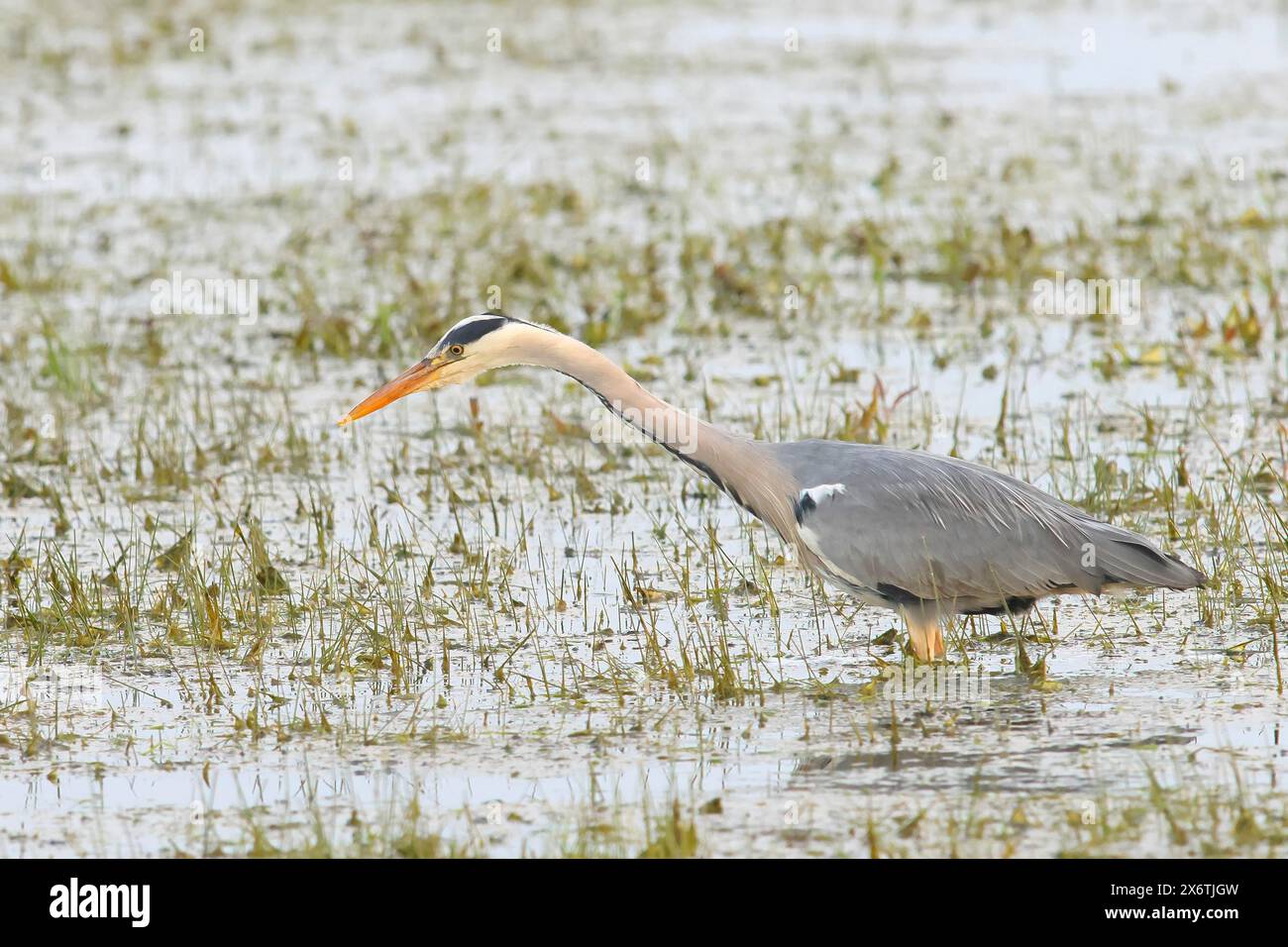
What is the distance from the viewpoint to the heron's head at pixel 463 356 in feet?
23.2

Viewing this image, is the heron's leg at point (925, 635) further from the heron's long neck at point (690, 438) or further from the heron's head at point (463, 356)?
the heron's head at point (463, 356)

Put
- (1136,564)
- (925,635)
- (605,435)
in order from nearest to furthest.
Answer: (1136,564) < (925,635) < (605,435)

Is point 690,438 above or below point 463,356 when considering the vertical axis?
below

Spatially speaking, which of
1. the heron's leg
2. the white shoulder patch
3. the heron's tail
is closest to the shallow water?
the heron's leg

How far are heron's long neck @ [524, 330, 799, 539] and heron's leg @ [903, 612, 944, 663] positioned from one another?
1.73ft

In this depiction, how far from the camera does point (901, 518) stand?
675 cm

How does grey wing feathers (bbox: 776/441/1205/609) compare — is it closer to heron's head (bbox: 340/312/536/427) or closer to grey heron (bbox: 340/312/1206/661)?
grey heron (bbox: 340/312/1206/661)

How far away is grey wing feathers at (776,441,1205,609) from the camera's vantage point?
6719mm

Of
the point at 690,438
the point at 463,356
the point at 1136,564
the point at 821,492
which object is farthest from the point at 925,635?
the point at 463,356

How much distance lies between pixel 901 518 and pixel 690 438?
78 centimetres

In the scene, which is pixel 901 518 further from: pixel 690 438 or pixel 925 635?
pixel 690 438
